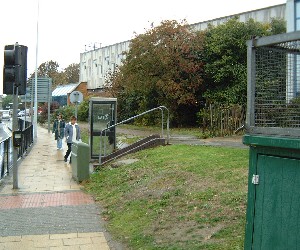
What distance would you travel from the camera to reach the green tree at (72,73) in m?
90.5

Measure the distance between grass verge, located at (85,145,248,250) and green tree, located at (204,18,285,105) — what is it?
13.8 metres

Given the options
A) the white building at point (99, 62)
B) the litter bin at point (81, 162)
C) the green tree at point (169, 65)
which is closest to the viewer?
the litter bin at point (81, 162)

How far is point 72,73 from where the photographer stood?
91250mm

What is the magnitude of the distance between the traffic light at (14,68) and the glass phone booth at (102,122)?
445 cm

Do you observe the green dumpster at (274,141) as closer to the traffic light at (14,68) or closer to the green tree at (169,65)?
the traffic light at (14,68)

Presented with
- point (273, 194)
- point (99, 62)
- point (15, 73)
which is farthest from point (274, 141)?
point (99, 62)

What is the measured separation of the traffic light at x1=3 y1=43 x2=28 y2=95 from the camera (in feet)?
36.4

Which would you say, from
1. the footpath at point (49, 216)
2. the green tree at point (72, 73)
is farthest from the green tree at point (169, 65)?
the green tree at point (72, 73)

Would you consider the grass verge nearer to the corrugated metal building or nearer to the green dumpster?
the green dumpster

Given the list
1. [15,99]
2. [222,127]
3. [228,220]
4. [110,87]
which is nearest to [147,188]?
[228,220]

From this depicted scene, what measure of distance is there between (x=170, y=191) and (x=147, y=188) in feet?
2.95

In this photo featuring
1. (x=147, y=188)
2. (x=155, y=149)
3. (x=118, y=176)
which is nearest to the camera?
(x=147, y=188)

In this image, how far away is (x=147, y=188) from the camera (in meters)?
8.98

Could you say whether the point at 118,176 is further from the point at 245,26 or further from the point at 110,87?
the point at 110,87
